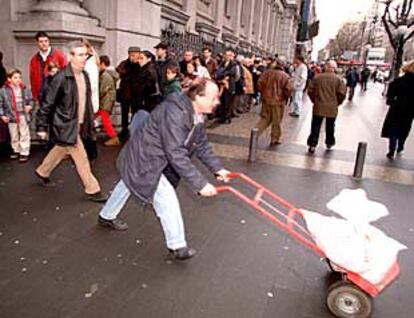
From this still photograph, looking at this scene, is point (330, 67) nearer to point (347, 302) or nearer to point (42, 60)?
point (42, 60)

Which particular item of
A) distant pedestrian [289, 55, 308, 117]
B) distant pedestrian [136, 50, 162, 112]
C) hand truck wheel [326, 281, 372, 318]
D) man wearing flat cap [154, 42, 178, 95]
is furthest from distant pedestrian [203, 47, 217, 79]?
hand truck wheel [326, 281, 372, 318]

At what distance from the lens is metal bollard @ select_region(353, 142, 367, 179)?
702cm

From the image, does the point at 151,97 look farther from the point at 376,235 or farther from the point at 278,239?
the point at 376,235

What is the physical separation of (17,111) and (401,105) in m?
6.96

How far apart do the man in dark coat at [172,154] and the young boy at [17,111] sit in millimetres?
3692

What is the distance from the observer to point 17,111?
673 centimetres

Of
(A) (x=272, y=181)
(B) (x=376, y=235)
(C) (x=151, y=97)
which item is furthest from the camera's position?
(C) (x=151, y=97)

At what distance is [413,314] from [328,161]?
513cm

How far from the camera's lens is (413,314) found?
132 inches

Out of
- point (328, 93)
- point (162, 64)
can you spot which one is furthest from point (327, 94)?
point (162, 64)

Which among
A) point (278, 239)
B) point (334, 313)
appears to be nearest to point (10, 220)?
point (278, 239)

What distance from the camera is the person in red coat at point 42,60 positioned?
279 inches

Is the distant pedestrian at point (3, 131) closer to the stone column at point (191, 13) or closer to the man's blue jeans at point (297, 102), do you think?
the stone column at point (191, 13)

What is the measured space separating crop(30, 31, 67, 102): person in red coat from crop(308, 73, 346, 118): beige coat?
4.81 meters
